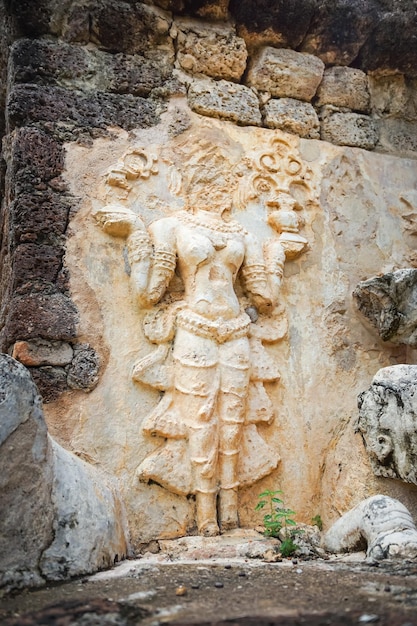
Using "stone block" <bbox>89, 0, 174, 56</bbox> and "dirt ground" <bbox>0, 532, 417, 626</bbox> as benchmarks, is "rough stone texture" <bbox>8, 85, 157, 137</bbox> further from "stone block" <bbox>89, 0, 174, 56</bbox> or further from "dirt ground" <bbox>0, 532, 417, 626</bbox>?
"dirt ground" <bbox>0, 532, 417, 626</bbox>

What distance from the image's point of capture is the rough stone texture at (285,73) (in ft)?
15.8

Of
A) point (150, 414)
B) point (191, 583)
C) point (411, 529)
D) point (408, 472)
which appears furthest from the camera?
point (150, 414)

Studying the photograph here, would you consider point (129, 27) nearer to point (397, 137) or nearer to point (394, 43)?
point (394, 43)

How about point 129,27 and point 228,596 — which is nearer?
point 228,596

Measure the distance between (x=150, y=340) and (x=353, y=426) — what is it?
1293 mm

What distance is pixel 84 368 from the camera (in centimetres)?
374

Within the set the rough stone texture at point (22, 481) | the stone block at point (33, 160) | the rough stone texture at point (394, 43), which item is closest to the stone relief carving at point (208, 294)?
the stone block at point (33, 160)

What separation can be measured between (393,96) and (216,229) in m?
1.99

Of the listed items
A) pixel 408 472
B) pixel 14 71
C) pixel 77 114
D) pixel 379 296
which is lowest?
pixel 408 472

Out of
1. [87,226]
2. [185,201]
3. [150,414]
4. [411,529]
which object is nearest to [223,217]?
[185,201]

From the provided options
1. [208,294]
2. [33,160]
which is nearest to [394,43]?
[208,294]

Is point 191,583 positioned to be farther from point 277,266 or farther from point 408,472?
point 277,266

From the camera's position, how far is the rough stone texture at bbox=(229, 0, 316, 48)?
472 centimetres

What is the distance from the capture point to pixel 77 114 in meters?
4.24
